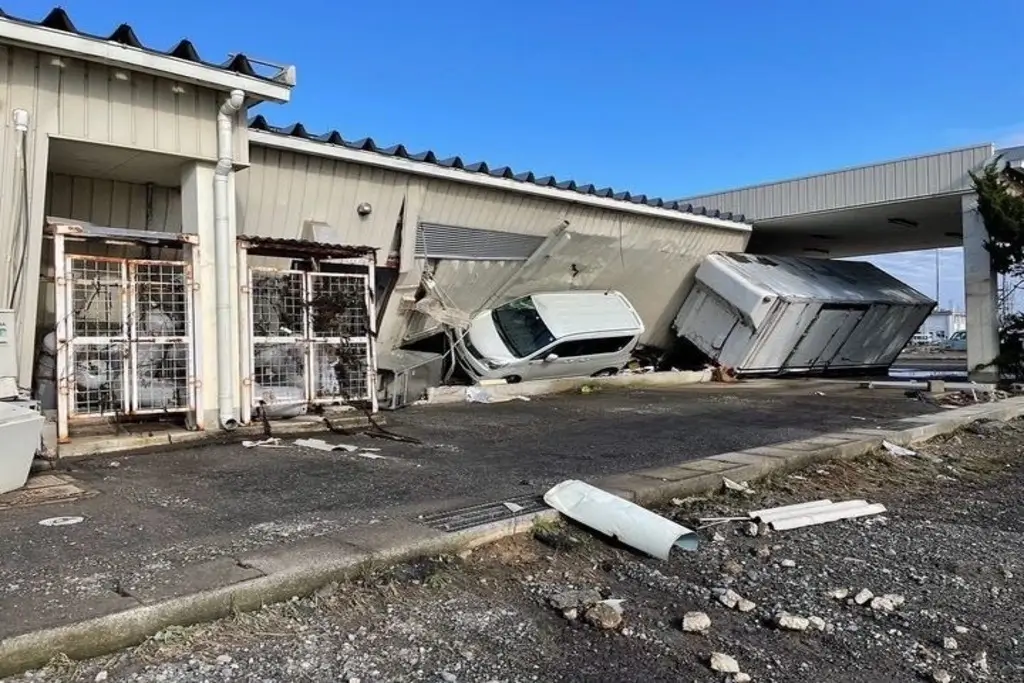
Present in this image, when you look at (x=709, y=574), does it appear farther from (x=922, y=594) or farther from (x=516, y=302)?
(x=516, y=302)

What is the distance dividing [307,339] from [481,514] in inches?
185

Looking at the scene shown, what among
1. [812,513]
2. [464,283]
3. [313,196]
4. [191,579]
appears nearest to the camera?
[191,579]

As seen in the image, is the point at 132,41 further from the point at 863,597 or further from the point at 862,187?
the point at 862,187

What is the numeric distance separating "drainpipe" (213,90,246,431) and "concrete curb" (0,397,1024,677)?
4.16m

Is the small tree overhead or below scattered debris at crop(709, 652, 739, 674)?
overhead

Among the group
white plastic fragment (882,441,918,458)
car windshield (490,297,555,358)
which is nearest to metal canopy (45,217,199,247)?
car windshield (490,297,555,358)

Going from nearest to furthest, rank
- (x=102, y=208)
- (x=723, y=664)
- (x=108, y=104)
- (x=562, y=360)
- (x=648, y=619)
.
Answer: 1. (x=723, y=664)
2. (x=648, y=619)
3. (x=108, y=104)
4. (x=102, y=208)
5. (x=562, y=360)

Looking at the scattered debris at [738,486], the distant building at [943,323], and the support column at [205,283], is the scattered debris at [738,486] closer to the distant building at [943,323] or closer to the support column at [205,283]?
the support column at [205,283]

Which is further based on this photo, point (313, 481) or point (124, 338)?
point (124, 338)

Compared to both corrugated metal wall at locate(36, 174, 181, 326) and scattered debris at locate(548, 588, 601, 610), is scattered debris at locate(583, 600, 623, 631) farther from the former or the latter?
corrugated metal wall at locate(36, 174, 181, 326)

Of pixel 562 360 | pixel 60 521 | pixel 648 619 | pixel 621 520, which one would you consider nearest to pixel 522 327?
pixel 562 360

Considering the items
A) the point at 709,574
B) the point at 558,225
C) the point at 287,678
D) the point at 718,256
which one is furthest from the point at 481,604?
the point at 718,256

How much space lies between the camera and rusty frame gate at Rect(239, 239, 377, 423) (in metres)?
8.23

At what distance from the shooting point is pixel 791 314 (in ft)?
51.9
